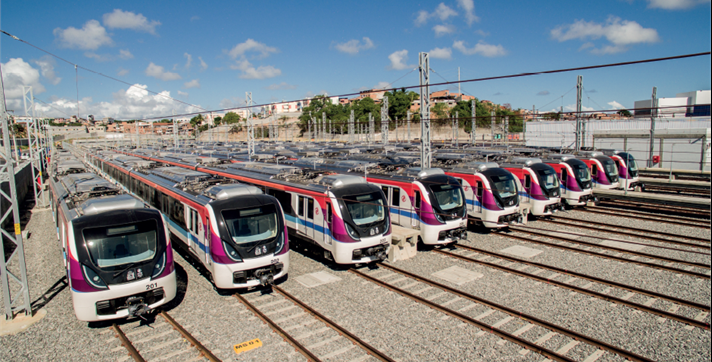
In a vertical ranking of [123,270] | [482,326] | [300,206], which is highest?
[300,206]

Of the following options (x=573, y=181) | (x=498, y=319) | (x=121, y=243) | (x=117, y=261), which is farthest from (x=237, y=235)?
(x=573, y=181)

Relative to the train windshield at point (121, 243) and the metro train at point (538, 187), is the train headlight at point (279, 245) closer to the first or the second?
the train windshield at point (121, 243)

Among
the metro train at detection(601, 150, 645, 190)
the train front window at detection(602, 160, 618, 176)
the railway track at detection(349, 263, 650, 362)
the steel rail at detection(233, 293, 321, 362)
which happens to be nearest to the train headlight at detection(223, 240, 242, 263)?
the steel rail at detection(233, 293, 321, 362)

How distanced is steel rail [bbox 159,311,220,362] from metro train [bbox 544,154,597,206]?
18648mm

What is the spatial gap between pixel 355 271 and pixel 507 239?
7.08 meters

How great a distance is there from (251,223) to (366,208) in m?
3.63

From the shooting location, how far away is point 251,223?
10242 mm

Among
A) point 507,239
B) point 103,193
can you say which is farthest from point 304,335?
point 507,239

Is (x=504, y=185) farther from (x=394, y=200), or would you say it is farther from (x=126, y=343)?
(x=126, y=343)

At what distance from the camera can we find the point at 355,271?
12367 mm

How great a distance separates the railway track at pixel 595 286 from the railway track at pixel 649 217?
9689 mm

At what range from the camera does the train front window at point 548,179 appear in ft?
60.3

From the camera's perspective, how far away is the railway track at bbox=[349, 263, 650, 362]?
7863 millimetres

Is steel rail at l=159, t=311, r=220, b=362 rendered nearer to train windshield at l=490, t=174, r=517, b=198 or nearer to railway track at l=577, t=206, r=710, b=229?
train windshield at l=490, t=174, r=517, b=198
